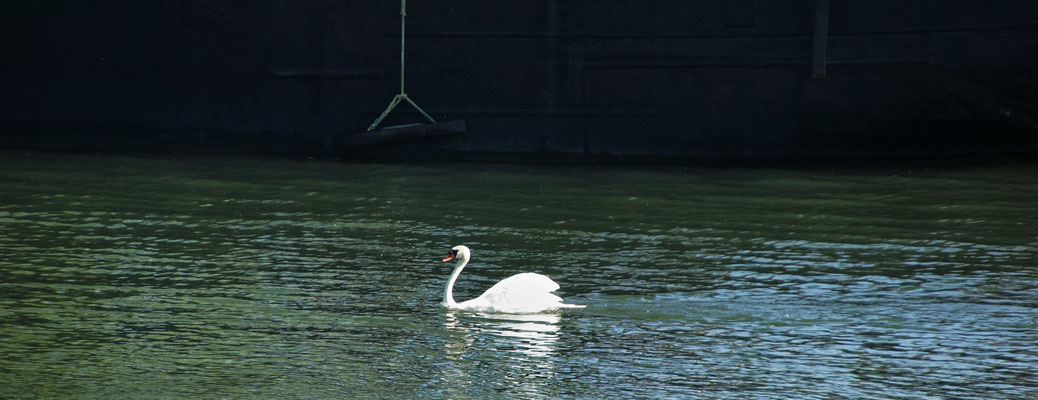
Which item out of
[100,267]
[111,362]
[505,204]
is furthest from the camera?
[505,204]

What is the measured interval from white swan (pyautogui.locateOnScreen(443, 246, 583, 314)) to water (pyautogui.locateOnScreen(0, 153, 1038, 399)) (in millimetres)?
162

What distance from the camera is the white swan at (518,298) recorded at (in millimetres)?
12336

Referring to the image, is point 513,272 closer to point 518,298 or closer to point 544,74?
Answer: point 518,298

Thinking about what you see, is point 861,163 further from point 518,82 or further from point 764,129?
point 518,82

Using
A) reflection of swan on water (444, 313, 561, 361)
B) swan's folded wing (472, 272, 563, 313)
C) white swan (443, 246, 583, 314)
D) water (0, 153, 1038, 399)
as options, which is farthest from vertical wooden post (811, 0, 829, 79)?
reflection of swan on water (444, 313, 561, 361)

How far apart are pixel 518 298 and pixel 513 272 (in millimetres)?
2051

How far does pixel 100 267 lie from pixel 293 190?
5.58 meters

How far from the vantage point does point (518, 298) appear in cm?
1234

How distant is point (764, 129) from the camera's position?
23438mm

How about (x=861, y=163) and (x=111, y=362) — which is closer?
(x=111, y=362)

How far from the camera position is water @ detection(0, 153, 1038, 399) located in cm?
1037

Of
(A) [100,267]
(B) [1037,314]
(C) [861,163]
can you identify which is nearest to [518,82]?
(C) [861,163]

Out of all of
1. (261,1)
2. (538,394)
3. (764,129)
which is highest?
(261,1)

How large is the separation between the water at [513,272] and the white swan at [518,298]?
16 cm
